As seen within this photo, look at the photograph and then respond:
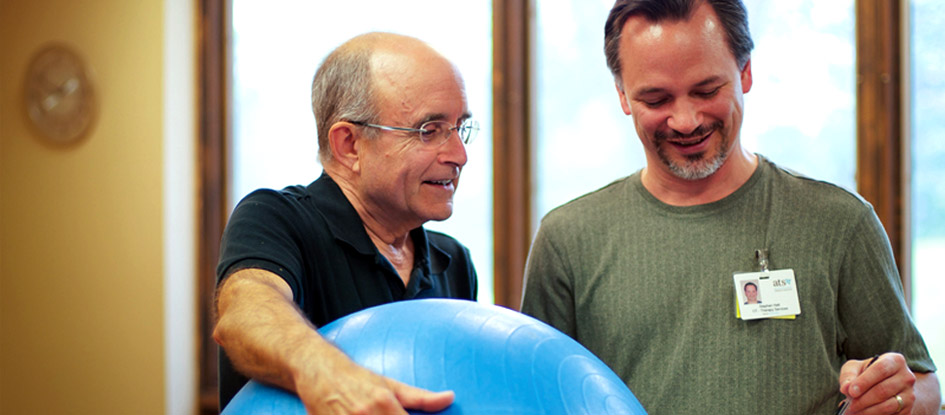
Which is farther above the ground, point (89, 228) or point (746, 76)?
point (746, 76)

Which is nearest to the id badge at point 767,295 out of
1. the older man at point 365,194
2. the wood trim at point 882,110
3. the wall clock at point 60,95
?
the older man at point 365,194

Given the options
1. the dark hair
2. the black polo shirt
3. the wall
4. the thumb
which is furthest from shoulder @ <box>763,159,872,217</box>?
the wall

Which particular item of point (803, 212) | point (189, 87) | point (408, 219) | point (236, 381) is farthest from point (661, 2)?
point (189, 87)

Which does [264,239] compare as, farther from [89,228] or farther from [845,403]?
[89,228]

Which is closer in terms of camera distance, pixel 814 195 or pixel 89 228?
pixel 814 195

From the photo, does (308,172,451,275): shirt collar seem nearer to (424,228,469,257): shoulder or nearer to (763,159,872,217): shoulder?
(424,228,469,257): shoulder

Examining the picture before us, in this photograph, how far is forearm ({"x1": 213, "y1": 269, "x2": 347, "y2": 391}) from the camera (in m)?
0.88

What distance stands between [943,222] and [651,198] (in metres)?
1.93

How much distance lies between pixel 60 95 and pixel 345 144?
247 centimetres

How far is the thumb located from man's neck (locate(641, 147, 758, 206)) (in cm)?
79

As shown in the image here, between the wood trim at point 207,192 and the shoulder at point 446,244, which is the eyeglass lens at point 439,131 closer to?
the shoulder at point 446,244

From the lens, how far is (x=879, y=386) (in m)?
1.18

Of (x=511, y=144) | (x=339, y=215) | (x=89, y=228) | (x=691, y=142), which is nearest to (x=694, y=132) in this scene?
(x=691, y=142)

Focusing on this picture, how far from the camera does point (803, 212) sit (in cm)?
144
